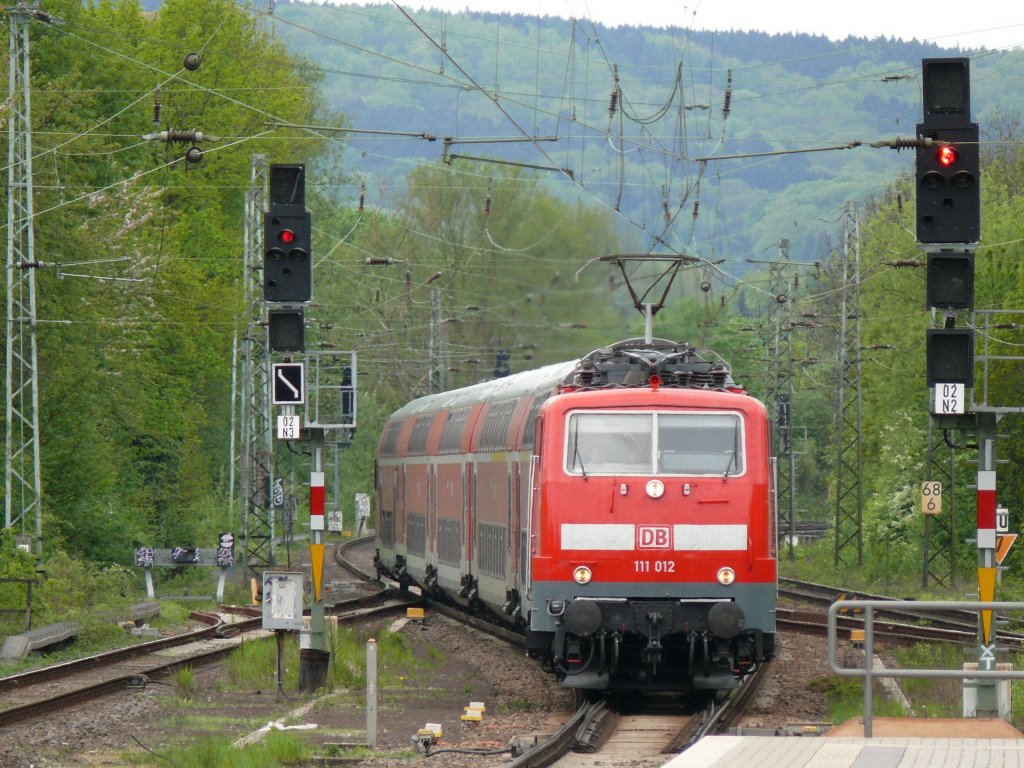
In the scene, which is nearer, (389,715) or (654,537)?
(654,537)

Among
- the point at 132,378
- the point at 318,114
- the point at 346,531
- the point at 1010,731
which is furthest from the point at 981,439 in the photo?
the point at 346,531

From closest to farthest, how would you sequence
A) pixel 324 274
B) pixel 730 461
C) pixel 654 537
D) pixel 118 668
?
pixel 654 537 → pixel 730 461 → pixel 118 668 → pixel 324 274

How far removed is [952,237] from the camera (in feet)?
49.9

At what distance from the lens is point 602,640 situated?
16219 millimetres

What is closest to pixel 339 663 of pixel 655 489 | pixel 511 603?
pixel 511 603

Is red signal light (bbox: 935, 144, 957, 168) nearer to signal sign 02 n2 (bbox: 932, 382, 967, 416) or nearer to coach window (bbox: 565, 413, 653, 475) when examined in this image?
signal sign 02 n2 (bbox: 932, 382, 967, 416)

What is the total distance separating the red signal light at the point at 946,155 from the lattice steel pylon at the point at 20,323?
61.1ft

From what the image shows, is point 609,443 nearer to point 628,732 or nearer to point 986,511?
point 628,732

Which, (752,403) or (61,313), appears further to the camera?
(61,313)

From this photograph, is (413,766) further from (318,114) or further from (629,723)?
(318,114)

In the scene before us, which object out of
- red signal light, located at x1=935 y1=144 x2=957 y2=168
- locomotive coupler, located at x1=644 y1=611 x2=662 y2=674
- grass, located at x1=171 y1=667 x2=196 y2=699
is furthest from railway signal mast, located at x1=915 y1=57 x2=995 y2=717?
grass, located at x1=171 y1=667 x2=196 y2=699

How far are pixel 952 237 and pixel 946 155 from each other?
0.72m

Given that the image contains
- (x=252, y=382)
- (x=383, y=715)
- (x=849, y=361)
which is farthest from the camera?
(x=849, y=361)

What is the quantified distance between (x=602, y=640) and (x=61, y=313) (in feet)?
66.8
